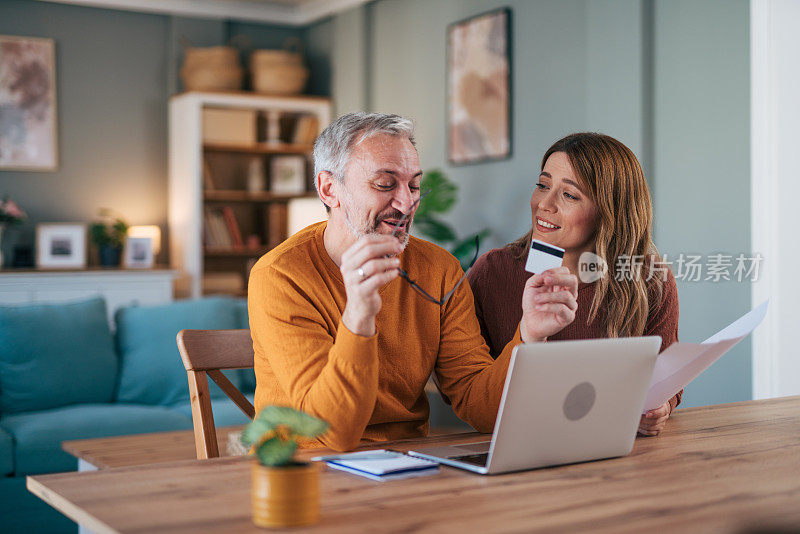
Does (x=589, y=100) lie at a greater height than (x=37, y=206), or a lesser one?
greater

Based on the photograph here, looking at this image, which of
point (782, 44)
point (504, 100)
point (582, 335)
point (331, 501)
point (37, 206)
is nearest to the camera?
point (331, 501)

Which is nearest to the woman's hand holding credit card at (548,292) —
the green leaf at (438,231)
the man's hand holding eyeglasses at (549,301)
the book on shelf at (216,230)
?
the man's hand holding eyeglasses at (549,301)

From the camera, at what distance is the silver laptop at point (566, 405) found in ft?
3.86

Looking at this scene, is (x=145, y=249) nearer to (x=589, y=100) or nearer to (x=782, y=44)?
(x=589, y=100)

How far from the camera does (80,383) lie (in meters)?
3.76

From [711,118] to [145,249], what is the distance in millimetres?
3920

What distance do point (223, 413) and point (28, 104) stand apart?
3.38m

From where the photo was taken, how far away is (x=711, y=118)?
3.59m

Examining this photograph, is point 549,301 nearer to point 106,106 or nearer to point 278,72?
point 278,72

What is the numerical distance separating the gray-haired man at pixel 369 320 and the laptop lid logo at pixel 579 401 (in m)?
0.24

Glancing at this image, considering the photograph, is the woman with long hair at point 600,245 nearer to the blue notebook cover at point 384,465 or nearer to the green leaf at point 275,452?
the blue notebook cover at point 384,465

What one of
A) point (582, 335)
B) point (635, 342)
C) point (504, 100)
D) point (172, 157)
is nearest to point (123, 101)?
point (172, 157)

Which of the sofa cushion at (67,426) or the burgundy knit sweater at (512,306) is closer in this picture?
the burgundy knit sweater at (512,306)

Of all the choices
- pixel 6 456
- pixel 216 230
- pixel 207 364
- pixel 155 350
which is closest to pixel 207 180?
pixel 216 230
